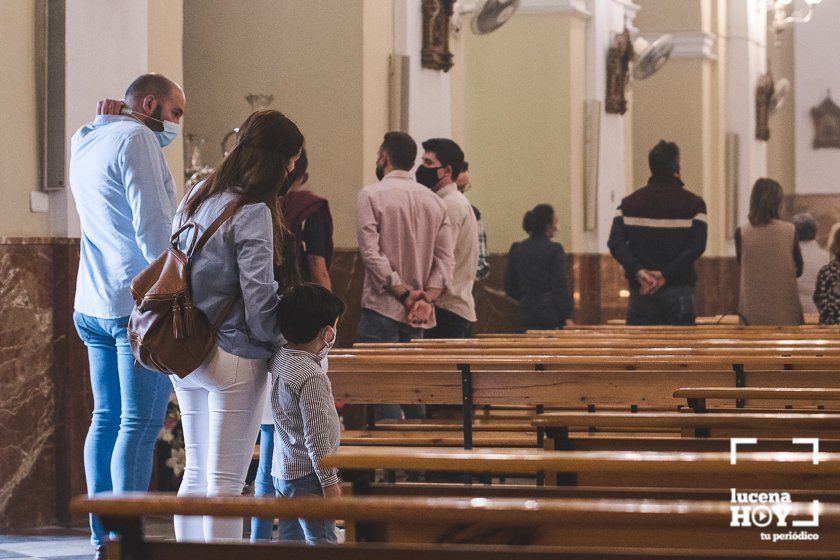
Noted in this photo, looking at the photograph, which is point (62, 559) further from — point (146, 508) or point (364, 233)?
point (146, 508)

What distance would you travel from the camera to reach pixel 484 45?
13.0 m

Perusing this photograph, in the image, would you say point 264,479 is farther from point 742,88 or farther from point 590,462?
point 742,88

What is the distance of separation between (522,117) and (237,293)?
920cm

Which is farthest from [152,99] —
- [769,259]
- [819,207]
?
[819,207]

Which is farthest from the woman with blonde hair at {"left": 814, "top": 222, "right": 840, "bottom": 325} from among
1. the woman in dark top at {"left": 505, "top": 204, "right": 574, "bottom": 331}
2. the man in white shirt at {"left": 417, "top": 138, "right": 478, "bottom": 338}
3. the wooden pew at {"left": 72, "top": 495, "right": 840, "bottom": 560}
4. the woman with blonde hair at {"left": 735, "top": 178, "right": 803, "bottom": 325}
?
the wooden pew at {"left": 72, "top": 495, "right": 840, "bottom": 560}

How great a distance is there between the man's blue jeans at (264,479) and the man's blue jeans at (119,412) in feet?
1.06

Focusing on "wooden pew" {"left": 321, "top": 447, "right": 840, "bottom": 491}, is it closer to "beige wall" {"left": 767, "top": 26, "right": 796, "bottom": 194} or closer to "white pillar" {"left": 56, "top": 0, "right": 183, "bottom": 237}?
"white pillar" {"left": 56, "top": 0, "right": 183, "bottom": 237}

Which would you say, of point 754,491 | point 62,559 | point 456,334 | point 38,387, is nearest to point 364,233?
point 456,334

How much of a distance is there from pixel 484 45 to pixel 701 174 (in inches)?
195

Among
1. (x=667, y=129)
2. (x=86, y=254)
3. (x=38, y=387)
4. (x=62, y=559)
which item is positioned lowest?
(x=62, y=559)

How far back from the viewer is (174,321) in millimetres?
3914

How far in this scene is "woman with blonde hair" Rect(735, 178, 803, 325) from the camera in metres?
9.09

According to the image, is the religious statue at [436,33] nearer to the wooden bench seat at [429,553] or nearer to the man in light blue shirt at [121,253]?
the man in light blue shirt at [121,253]

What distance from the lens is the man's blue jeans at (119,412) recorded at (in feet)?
15.4
